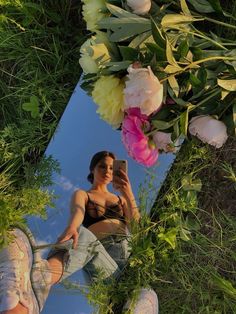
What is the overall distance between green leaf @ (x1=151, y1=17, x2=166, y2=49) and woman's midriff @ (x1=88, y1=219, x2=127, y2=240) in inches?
21.1

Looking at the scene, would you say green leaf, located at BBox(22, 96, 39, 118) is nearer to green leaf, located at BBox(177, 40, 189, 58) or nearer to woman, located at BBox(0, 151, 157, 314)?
woman, located at BBox(0, 151, 157, 314)

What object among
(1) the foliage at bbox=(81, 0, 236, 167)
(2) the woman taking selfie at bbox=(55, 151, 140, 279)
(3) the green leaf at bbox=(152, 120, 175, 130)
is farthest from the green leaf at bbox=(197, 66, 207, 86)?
(2) the woman taking selfie at bbox=(55, 151, 140, 279)

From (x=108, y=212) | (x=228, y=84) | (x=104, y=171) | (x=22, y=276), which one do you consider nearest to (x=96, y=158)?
(x=104, y=171)

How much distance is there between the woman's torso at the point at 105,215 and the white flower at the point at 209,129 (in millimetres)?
348

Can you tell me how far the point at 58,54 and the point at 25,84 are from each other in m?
0.12

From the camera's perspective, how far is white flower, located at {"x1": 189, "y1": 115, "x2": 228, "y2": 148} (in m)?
1.08

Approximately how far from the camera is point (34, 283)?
53.3 inches

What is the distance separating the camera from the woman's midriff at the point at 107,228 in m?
1.36

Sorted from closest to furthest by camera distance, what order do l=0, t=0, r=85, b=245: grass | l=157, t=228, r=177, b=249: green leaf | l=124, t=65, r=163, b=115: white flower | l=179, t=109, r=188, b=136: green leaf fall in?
l=124, t=65, r=163, b=115: white flower
l=179, t=109, r=188, b=136: green leaf
l=157, t=228, r=177, b=249: green leaf
l=0, t=0, r=85, b=245: grass

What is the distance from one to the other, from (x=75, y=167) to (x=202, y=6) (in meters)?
0.53

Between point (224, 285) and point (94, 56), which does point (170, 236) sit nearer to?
point (224, 285)

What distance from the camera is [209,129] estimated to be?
1081 mm

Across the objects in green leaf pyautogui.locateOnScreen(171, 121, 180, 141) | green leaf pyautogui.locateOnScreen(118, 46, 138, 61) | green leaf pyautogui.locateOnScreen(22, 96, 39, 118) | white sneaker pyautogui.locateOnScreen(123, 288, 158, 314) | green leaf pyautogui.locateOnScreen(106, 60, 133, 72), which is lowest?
white sneaker pyautogui.locateOnScreen(123, 288, 158, 314)

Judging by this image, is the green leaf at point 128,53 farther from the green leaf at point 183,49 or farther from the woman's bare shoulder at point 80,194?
the woman's bare shoulder at point 80,194
